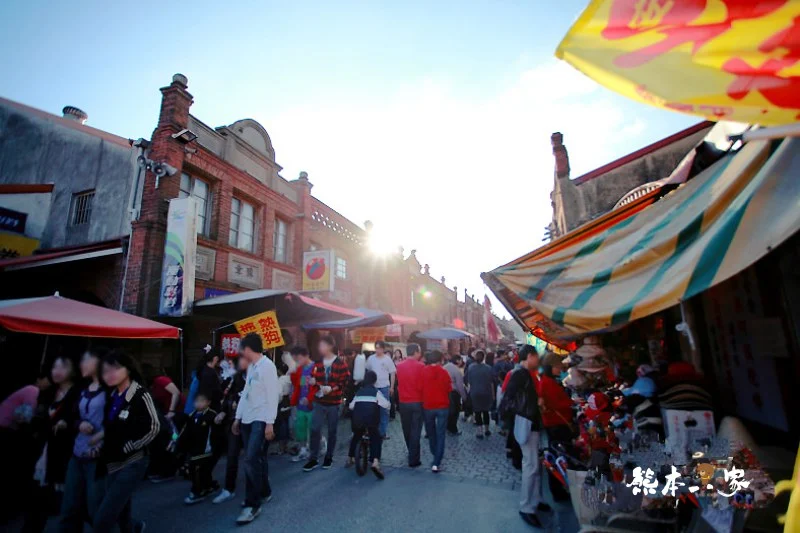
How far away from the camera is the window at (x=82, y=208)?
1142 centimetres

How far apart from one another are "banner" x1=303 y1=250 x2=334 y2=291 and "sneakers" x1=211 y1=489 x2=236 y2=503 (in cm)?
916

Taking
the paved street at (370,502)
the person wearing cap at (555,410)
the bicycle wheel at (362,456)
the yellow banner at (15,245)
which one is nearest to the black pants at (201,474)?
the paved street at (370,502)

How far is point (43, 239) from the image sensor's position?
11.5 meters

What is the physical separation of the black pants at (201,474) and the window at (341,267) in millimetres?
13213

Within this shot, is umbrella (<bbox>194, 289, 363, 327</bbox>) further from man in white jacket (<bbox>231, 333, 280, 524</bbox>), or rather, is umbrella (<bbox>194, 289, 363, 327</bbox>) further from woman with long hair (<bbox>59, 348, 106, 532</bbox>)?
woman with long hair (<bbox>59, 348, 106, 532</bbox>)

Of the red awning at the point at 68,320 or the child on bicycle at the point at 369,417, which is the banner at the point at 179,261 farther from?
the child on bicycle at the point at 369,417

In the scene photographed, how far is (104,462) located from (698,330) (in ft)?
21.4

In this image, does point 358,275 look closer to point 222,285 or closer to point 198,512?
point 222,285

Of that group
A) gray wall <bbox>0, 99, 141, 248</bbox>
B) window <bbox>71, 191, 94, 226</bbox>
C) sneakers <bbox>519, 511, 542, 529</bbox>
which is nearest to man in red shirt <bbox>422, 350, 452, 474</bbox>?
sneakers <bbox>519, 511, 542, 529</bbox>

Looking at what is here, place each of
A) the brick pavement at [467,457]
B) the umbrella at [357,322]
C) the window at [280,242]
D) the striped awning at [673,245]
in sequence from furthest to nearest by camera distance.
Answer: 1. the window at [280,242]
2. the umbrella at [357,322]
3. the brick pavement at [467,457]
4. the striped awning at [673,245]

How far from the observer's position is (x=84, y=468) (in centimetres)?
358

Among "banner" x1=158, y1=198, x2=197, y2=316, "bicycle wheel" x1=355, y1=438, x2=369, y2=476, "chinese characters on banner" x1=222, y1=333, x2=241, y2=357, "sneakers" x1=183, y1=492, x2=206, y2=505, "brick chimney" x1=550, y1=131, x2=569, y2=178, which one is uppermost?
"brick chimney" x1=550, y1=131, x2=569, y2=178

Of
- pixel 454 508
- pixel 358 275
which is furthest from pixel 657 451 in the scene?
pixel 358 275

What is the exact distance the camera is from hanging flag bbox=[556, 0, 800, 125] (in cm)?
142
